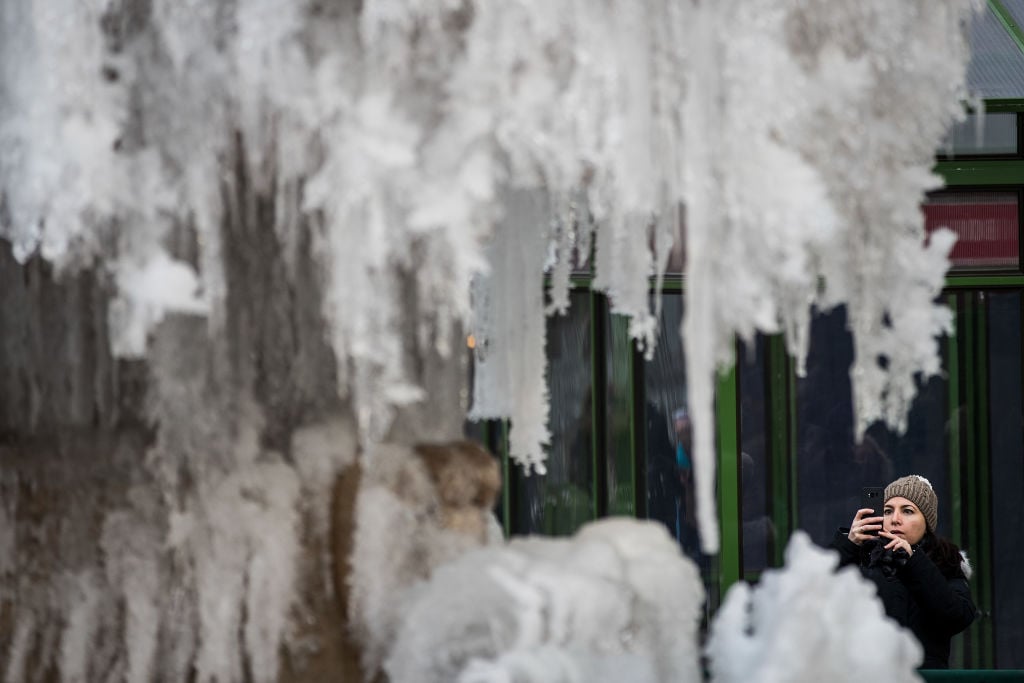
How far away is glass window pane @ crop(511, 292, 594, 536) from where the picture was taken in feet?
29.0

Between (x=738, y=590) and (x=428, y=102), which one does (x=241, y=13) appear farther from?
(x=738, y=590)

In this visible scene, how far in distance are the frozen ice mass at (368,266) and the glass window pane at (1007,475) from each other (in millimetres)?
5165

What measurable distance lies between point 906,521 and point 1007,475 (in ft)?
10.9

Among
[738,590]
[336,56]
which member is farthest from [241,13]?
[738,590]

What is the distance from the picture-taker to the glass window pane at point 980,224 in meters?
8.53

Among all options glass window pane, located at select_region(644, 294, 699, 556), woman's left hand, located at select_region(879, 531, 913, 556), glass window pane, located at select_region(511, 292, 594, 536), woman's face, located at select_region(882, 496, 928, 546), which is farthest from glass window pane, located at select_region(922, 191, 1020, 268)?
woman's left hand, located at select_region(879, 531, 913, 556)

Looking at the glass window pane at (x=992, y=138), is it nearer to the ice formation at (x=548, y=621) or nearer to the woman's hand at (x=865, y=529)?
the woman's hand at (x=865, y=529)

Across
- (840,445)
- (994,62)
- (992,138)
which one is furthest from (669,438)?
(994,62)

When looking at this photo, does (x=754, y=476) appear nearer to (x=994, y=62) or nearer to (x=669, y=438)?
(x=669, y=438)

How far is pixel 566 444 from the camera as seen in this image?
8.89 m

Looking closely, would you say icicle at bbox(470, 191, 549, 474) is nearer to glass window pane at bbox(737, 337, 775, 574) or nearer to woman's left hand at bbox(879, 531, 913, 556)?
woman's left hand at bbox(879, 531, 913, 556)

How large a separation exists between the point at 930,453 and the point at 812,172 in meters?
5.69

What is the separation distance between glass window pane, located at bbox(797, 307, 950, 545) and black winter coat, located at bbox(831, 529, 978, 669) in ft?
9.77

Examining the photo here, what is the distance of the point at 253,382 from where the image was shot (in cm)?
378
